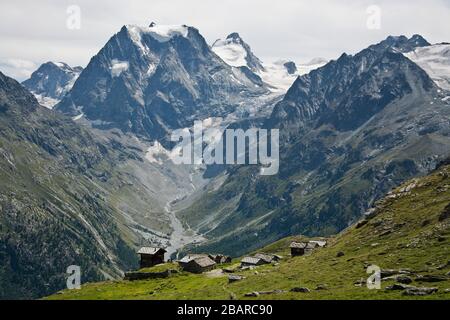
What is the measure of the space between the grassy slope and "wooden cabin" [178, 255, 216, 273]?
4.52 meters

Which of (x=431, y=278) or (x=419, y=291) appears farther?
(x=431, y=278)

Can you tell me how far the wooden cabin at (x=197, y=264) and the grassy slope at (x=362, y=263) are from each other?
178 inches

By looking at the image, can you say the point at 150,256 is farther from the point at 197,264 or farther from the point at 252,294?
the point at 252,294

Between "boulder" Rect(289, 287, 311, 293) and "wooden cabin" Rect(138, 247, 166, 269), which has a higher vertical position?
"boulder" Rect(289, 287, 311, 293)

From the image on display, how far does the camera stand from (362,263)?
97.9m

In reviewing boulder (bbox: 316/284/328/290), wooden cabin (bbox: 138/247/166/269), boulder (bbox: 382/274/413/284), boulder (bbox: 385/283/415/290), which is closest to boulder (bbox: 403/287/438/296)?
boulder (bbox: 385/283/415/290)

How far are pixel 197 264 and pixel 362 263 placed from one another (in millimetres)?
59795

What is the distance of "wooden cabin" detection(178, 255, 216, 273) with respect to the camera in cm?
14762

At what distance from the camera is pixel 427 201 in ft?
422

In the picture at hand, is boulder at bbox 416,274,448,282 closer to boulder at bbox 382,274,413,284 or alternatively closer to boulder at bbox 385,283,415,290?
boulder at bbox 382,274,413,284

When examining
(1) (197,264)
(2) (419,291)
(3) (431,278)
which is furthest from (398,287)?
(1) (197,264)

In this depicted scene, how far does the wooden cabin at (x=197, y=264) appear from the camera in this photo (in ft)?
484

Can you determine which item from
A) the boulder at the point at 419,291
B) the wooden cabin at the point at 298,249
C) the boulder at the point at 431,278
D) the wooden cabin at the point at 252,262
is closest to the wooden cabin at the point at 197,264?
the wooden cabin at the point at 252,262
